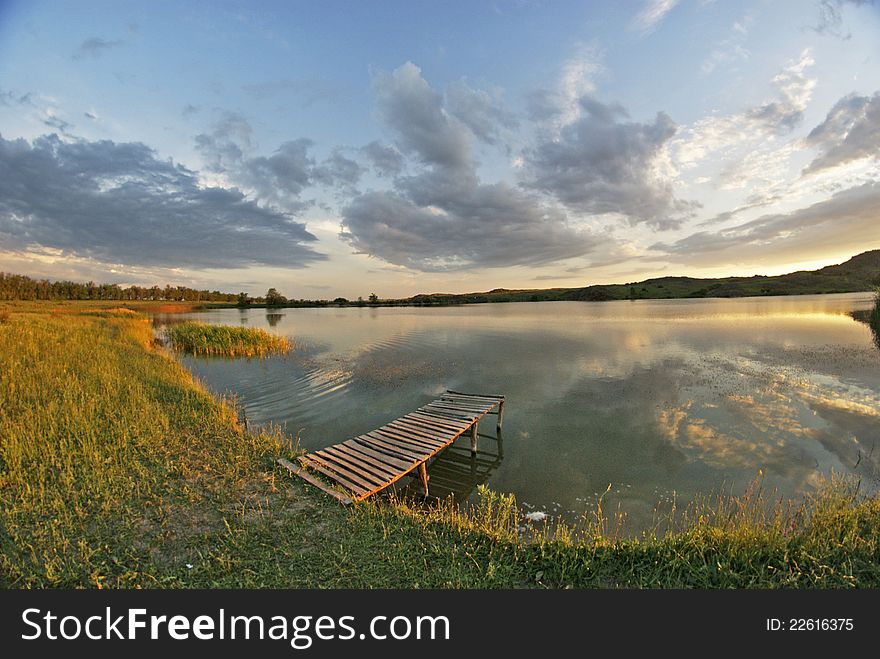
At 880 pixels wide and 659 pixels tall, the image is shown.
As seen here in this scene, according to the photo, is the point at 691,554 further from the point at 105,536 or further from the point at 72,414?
the point at 72,414

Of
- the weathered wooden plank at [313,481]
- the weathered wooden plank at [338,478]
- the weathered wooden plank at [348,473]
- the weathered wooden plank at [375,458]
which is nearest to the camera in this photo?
the weathered wooden plank at [313,481]

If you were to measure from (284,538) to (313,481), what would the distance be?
6.23 feet

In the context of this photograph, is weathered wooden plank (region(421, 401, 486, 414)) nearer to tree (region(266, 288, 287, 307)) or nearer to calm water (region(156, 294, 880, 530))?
calm water (region(156, 294, 880, 530))

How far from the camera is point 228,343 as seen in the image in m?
29.9

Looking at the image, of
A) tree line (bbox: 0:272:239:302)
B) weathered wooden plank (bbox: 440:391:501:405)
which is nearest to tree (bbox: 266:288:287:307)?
tree line (bbox: 0:272:239:302)

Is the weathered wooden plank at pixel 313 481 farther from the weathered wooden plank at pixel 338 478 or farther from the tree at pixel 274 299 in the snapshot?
the tree at pixel 274 299

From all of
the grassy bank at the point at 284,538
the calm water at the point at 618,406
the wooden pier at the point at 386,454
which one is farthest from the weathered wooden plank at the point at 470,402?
the grassy bank at the point at 284,538

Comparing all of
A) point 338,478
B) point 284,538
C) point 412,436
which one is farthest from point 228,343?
point 284,538

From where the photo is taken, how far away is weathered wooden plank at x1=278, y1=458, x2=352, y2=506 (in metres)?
6.64

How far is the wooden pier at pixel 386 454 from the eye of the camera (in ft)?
24.6

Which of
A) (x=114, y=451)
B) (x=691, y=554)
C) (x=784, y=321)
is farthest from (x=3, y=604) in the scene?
(x=784, y=321)

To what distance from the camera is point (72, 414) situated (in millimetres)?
9469

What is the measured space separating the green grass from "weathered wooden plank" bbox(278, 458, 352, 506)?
75.0 ft

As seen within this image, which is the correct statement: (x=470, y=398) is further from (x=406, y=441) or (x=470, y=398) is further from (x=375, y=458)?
(x=375, y=458)
